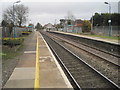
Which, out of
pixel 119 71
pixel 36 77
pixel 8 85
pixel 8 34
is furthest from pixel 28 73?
pixel 8 34

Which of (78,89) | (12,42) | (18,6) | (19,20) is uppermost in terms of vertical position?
(18,6)

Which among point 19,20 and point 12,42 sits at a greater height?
point 19,20

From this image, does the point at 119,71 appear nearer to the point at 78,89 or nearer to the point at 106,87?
the point at 106,87

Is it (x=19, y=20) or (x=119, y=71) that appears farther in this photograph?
(x=19, y=20)

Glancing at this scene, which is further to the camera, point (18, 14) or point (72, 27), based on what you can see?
point (72, 27)

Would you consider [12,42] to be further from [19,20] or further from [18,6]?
[18,6]

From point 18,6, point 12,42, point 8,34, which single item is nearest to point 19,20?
Answer: point 18,6

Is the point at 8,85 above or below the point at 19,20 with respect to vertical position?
below

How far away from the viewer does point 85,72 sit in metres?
7.73

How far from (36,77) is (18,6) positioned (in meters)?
61.0

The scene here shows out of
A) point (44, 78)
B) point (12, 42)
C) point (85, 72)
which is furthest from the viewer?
point (12, 42)

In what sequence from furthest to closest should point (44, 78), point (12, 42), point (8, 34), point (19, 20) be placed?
point (19, 20), point (8, 34), point (12, 42), point (44, 78)

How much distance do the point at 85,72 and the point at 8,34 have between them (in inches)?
885

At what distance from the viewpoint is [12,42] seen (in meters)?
16.6
